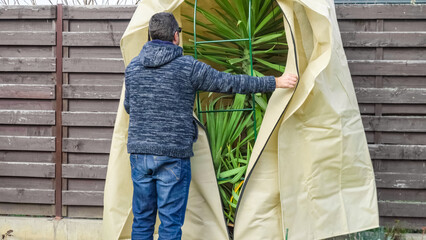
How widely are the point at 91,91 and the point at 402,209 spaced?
233 cm

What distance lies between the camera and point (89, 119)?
3514 mm

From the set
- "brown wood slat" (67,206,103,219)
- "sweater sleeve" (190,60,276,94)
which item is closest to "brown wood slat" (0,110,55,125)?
"brown wood slat" (67,206,103,219)

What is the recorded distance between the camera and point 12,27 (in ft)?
11.7

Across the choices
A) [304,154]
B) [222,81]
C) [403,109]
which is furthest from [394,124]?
[222,81]

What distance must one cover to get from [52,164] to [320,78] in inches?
83.2

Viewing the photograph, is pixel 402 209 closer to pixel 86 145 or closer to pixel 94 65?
pixel 86 145

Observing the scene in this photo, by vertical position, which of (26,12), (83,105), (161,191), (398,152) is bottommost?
(161,191)

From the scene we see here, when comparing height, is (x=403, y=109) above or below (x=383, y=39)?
below

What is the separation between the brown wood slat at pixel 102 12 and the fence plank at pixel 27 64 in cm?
37

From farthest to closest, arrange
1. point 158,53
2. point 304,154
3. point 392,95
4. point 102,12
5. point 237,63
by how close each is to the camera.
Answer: point 102,12 < point 392,95 < point 237,63 < point 304,154 < point 158,53

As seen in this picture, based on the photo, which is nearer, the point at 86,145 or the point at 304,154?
the point at 304,154

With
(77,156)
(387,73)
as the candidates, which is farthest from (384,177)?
(77,156)

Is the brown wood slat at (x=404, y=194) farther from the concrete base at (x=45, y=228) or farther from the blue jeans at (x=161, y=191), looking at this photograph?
the concrete base at (x=45, y=228)

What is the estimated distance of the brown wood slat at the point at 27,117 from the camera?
11.6 feet
